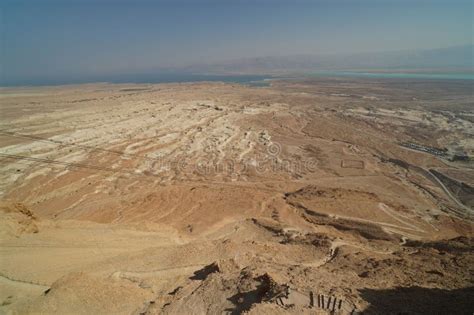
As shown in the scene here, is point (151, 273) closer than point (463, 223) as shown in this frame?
Yes

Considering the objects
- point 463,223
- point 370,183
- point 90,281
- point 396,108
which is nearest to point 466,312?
point 90,281

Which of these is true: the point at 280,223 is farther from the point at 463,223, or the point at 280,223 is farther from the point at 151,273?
the point at 463,223

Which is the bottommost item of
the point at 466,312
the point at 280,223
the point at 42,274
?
the point at 280,223

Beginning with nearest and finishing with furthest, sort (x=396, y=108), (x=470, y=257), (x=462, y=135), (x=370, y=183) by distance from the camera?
(x=470, y=257), (x=370, y=183), (x=462, y=135), (x=396, y=108)

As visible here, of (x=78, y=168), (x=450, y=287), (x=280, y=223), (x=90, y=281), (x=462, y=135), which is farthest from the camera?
(x=462, y=135)

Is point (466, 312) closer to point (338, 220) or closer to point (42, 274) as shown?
point (338, 220)

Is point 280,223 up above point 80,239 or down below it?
below
